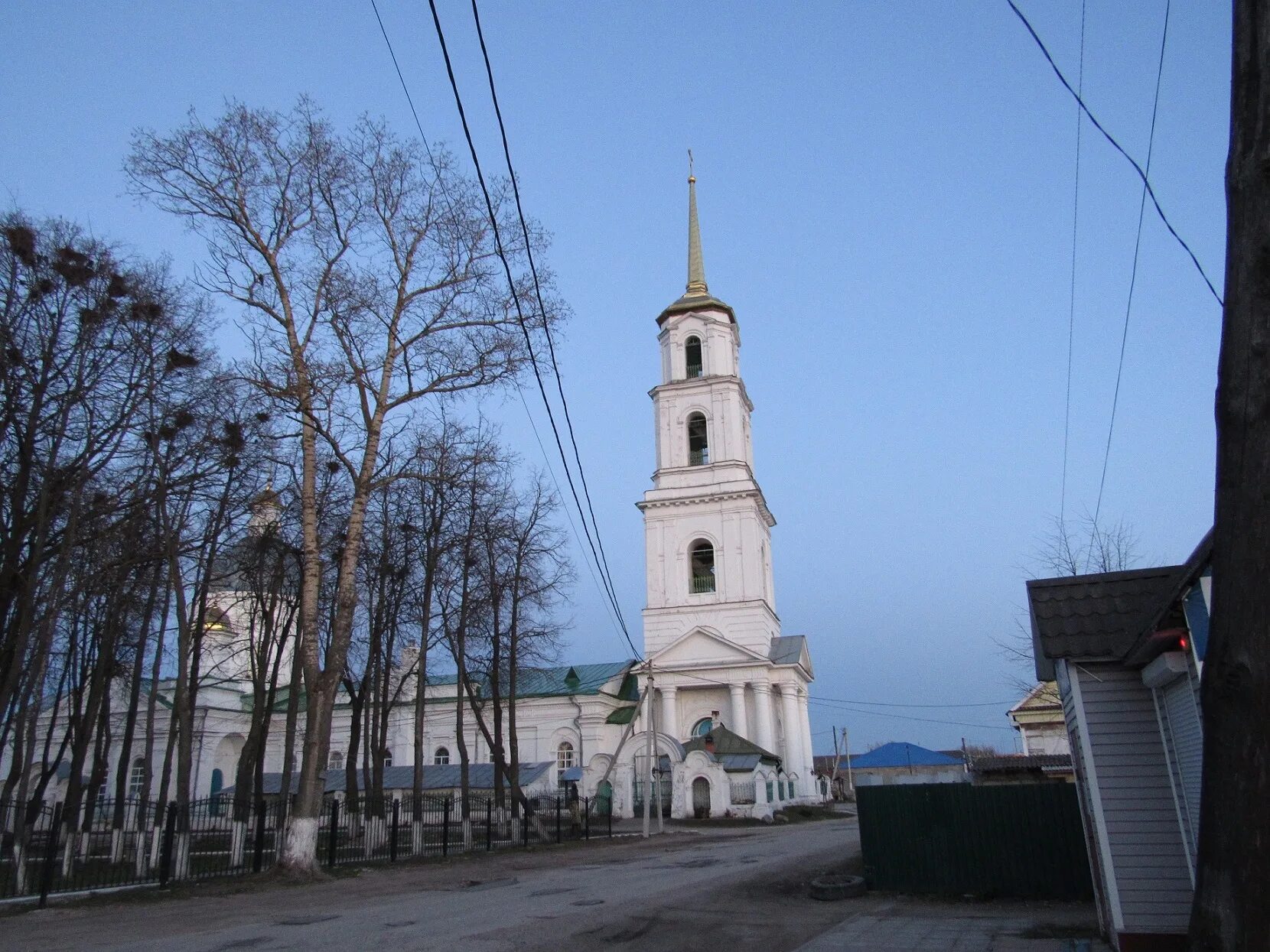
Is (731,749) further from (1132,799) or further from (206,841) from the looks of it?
(1132,799)

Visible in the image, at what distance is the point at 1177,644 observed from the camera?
25.2 feet

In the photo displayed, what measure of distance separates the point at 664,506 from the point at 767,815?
15.6 metres

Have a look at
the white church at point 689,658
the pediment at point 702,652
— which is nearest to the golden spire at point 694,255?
the white church at point 689,658

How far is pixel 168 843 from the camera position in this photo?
1528 centimetres

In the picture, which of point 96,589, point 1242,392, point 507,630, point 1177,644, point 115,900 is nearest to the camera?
point 1242,392

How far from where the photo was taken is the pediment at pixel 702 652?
43.9 metres

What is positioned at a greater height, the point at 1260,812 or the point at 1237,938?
the point at 1260,812

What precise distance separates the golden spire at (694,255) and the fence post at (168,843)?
3933 cm

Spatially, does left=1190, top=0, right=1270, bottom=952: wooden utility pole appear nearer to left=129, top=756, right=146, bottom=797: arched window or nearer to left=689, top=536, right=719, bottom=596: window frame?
left=689, top=536, right=719, bottom=596: window frame

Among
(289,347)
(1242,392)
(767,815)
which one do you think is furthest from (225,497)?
(767,815)

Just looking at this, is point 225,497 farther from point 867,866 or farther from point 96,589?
point 867,866

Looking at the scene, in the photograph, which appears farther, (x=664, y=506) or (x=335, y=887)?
(x=664, y=506)

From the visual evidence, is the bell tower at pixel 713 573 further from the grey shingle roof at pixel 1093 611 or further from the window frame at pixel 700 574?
the grey shingle roof at pixel 1093 611

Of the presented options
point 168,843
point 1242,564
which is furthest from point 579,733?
point 1242,564
